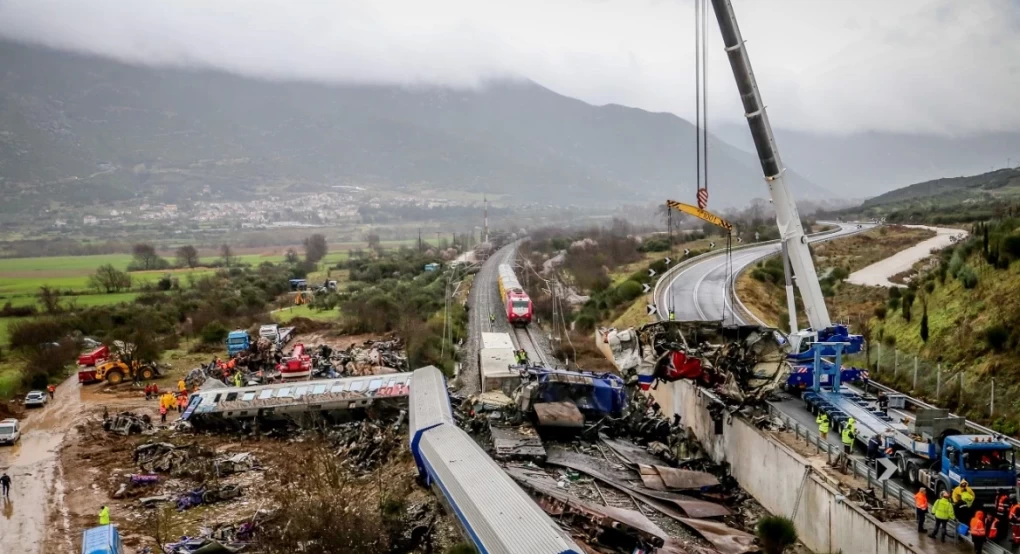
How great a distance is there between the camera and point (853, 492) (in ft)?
60.3

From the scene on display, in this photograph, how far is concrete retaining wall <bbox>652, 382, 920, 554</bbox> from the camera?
17.0 m

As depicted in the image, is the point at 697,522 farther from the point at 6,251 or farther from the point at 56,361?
the point at 6,251

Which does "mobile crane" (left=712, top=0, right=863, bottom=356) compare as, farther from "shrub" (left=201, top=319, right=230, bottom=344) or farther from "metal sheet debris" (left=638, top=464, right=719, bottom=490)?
"shrub" (left=201, top=319, right=230, bottom=344)

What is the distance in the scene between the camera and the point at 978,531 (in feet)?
47.4

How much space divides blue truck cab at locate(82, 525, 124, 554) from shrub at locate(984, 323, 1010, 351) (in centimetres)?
2795

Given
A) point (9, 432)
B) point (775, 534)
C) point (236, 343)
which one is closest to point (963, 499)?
point (775, 534)

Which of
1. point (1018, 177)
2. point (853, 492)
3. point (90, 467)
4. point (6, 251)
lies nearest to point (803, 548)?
point (853, 492)

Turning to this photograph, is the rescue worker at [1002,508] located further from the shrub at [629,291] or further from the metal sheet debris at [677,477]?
the shrub at [629,291]

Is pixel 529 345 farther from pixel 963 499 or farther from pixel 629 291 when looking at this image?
pixel 963 499

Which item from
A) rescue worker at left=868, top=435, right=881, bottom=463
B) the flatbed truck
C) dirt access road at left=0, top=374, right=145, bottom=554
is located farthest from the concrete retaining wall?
dirt access road at left=0, top=374, right=145, bottom=554

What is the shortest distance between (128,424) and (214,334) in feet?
79.0

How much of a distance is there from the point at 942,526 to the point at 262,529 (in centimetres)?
1775

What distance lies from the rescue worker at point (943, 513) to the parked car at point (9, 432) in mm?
39495

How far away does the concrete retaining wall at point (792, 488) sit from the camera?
17.0 meters
